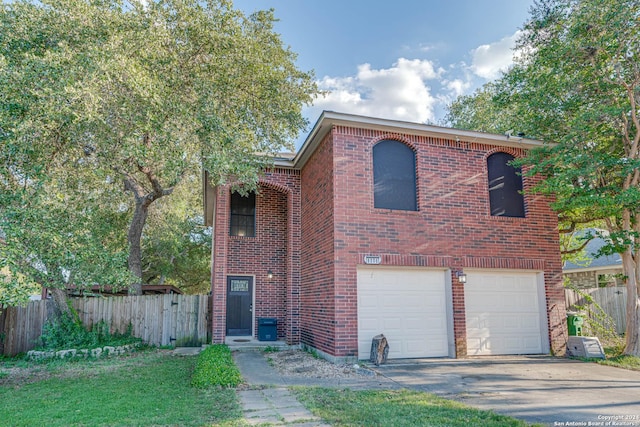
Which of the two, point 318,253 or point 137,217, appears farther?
point 137,217

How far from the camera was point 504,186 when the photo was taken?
10555mm

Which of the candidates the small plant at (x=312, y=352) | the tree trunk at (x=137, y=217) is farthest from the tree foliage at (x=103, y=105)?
the small plant at (x=312, y=352)

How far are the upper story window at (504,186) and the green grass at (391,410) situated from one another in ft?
19.5

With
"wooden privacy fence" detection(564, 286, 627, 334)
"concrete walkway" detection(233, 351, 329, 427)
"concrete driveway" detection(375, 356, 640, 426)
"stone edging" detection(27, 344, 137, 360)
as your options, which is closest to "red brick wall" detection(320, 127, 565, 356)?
"concrete driveway" detection(375, 356, 640, 426)

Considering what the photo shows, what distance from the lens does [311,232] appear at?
11219 millimetres

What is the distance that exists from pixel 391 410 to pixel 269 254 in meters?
8.26

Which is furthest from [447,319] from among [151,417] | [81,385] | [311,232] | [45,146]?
[45,146]

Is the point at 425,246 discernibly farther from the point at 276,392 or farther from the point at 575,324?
the point at 276,392

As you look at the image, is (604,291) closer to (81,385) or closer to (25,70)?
(81,385)

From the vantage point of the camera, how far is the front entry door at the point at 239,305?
1265 cm

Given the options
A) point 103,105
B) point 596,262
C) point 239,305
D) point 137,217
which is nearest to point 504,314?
point 239,305

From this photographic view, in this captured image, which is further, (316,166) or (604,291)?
(604,291)

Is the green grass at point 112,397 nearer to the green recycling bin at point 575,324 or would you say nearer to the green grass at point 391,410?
the green grass at point 391,410

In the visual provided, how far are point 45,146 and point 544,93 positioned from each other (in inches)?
426
